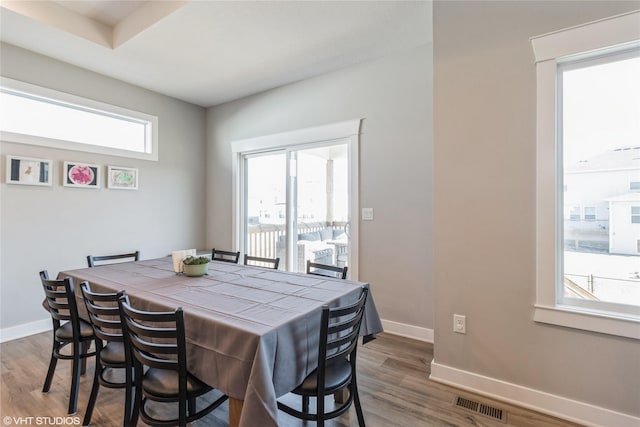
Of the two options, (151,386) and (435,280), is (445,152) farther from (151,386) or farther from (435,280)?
(151,386)

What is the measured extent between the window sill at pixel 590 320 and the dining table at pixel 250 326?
40.2 inches

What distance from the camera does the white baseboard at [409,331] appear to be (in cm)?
291

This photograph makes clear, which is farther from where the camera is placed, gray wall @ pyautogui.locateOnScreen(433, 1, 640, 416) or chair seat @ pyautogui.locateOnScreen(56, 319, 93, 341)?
chair seat @ pyautogui.locateOnScreen(56, 319, 93, 341)

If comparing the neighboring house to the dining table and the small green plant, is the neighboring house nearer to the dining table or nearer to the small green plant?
the dining table

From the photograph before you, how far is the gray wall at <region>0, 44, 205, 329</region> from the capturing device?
2.99 meters

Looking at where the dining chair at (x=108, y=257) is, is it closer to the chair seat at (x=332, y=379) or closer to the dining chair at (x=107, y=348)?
the dining chair at (x=107, y=348)

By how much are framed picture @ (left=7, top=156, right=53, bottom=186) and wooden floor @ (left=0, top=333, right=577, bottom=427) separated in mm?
1618

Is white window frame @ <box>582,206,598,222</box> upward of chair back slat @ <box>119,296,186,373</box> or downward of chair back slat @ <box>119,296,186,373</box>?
upward

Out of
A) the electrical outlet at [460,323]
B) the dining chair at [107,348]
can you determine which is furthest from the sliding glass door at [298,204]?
the dining chair at [107,348]

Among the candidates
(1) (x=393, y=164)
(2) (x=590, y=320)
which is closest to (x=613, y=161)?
(2) (x=590, y=320)

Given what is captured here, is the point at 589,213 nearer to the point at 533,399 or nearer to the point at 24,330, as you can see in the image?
the point at 533,399

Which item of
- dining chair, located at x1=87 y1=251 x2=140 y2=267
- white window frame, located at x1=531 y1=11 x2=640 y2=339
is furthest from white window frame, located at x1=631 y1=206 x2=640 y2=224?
dining chair, located at x1=87 y1=251 x2=140 y2=267

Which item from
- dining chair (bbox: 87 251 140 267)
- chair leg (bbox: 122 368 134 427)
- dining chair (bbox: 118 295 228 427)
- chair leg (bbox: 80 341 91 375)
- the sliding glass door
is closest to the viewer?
dining chair (bbox: 118 295 228 427)

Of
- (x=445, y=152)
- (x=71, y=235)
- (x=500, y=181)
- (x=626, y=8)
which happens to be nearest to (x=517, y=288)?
(x=500, y=181)
